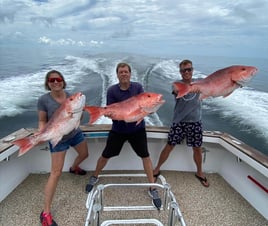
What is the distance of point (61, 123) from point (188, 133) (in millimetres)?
1458

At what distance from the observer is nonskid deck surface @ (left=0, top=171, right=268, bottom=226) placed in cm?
222

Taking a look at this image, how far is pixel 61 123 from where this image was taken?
5.21 ft

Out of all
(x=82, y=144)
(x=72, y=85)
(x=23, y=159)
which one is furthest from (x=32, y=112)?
(x=82, y=144)

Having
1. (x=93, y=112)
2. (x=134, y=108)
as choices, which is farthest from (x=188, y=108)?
(x=93, y=112)

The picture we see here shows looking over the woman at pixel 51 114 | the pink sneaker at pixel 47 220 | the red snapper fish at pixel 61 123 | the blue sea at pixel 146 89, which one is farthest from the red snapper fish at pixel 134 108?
the blue sea at pixel 146 89

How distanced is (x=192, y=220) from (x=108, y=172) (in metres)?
1.20

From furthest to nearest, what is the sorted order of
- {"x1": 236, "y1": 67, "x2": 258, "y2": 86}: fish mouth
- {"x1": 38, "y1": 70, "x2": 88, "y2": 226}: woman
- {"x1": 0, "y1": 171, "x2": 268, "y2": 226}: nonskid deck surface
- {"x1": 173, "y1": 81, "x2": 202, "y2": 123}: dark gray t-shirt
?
{"x1": 173, "y1": 81, "x2": 202, "y2": 123}: dark gray t-shirt < {"x1": 0, "y1": 171, "x2": 268, "y2": 226}: nonskid deck surface < {"x1": 38, "y1": 70, "x2": 88, "y2": 226}: woman < {"x1": 236, "y1": 67, "x2": 258, "y2": 86}: fish mouth

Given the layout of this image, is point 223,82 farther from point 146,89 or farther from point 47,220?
point 146,89

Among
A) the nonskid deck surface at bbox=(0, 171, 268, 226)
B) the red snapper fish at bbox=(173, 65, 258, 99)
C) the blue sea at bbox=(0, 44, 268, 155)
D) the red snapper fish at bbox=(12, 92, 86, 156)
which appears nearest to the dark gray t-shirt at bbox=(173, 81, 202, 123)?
the nonskid deck surface at bbox=(0, 171, 268, 226)

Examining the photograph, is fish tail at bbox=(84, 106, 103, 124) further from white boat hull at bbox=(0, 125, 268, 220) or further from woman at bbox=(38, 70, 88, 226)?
white boat hull at bbox=(0, 125, 268, 220)

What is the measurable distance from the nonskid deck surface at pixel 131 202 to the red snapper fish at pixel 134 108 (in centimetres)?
100

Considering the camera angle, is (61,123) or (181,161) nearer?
(61,123)

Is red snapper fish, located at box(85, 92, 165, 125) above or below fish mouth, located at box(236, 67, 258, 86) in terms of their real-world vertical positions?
below

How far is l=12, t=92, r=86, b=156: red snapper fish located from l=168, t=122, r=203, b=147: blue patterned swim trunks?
4.28 ft
